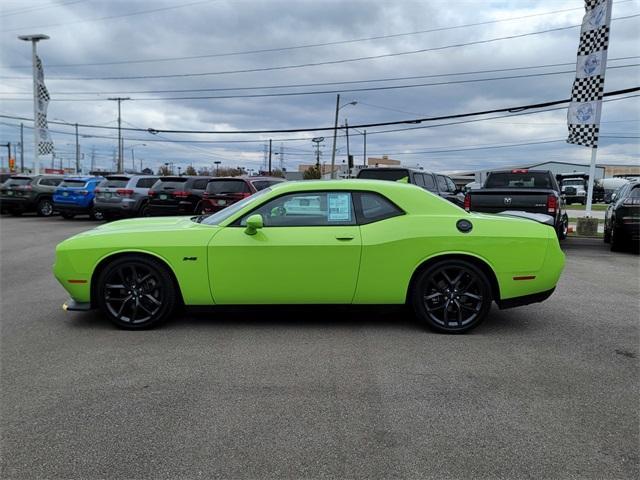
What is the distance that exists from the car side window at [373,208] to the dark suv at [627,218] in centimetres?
785

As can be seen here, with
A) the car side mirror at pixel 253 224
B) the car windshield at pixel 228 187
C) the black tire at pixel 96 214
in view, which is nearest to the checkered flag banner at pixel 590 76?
the car windshield at pixel 228 187

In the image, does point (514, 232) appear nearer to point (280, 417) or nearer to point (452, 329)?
point (452, 329)

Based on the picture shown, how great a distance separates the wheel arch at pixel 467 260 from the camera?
16.0 feet

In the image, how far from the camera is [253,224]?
187 inches

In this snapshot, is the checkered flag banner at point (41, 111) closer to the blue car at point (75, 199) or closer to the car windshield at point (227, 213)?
the blue car at point (75, 199)

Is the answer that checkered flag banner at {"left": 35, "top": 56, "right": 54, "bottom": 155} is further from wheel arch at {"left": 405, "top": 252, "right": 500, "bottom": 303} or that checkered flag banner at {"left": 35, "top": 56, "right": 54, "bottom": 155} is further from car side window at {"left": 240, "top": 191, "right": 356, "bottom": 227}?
wheel arch at {"left": 405, "top": 252, "right": 500, "bottom": 303}

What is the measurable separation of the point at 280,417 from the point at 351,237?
2.08 m

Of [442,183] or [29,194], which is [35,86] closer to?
[29,194]

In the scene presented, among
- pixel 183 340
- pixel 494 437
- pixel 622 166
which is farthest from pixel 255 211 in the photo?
pixel 622 166

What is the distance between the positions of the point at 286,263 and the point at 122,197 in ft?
44.8

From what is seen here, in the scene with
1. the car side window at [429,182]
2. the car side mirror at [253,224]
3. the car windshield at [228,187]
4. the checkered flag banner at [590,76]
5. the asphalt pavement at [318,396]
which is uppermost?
the checkered flag banner at [590,76]

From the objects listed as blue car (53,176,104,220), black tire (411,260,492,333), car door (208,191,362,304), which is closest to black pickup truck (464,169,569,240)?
black tire (411,260,492,333)

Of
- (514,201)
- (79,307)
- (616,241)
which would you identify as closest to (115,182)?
(514,201)

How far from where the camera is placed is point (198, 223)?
17.2 feet
